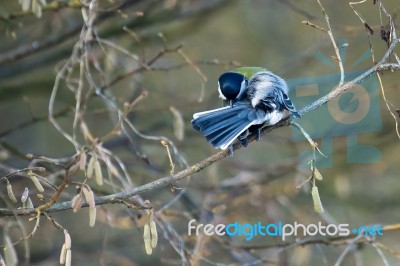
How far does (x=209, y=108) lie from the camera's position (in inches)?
180

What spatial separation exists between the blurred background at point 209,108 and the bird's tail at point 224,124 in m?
0.99

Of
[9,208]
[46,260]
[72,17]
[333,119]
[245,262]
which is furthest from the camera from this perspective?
[72,17]

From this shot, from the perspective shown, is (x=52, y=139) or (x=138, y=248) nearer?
(x=138, y=248)

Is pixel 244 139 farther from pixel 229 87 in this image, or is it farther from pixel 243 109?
pixel 229 87

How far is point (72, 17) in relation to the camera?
510cm

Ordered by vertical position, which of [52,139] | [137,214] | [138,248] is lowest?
[137,214]

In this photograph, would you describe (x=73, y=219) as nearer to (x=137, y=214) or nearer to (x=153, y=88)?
(x=153, y=88)

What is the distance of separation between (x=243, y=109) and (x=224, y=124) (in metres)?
0.22

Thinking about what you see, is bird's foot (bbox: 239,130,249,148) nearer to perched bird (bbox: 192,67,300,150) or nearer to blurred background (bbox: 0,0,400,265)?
perched bird (bbox: 192,67,300,150)

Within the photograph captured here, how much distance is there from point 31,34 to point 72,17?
0.34 metres

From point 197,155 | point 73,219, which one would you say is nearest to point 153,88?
point 197,155

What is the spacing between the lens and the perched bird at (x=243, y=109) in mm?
2406

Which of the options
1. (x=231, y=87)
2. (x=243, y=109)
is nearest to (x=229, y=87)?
(x=231, y=87)

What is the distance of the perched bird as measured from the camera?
2406mm
